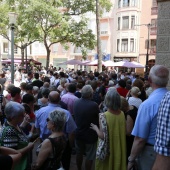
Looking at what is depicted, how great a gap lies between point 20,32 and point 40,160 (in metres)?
20.8

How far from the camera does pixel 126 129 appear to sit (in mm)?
3924

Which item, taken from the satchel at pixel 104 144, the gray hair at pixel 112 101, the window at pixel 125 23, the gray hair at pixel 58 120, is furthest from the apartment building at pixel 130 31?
the gray hair at pixel 58 120

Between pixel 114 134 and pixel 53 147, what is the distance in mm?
1052

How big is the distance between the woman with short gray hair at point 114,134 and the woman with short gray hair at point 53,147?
28.5 inches

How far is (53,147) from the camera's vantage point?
9.89 ft

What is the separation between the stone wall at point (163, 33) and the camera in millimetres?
5125

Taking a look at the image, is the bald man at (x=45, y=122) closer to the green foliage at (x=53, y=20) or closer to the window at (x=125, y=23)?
the green foliage at (x=53, y=20)

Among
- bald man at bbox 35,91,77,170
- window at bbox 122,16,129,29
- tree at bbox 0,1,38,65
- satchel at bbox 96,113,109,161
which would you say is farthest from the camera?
window at bbox 122,16,129,29

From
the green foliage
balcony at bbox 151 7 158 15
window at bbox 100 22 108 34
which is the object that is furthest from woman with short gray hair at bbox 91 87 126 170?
window at bbox 100 22 108 34

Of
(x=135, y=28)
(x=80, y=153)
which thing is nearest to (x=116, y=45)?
(x=135, y=28)

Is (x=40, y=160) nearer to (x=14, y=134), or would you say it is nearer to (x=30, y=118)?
(x=14, y=134)

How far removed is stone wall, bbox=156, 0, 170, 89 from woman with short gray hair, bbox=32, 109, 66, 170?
277 cm

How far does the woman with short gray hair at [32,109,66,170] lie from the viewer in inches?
118

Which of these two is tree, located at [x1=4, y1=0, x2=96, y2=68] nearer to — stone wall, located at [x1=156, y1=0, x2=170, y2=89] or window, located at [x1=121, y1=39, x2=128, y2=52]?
stone wall, located at [x1=156, y1=0, x2=170, y2=89]
